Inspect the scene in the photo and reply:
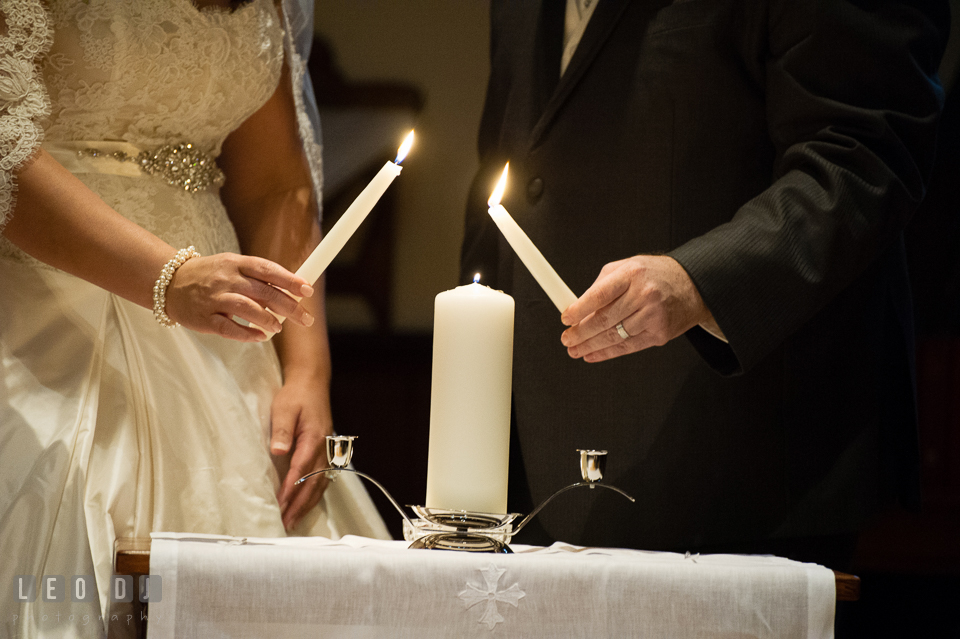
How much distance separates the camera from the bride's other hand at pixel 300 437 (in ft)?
3.23

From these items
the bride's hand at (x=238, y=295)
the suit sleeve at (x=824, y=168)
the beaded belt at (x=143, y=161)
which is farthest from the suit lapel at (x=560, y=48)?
the bride's hand at (x=238, y=295)

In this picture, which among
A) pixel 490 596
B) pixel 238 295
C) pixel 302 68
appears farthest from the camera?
pixel 302 68

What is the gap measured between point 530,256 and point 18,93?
1.87 ft

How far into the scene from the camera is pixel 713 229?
0.99 m

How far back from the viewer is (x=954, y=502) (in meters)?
1.28

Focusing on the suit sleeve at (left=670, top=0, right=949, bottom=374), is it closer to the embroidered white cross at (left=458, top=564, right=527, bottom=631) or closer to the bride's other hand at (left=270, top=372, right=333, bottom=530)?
the embroidered white cross at (left=458, top=564, right=527, bottom=631)

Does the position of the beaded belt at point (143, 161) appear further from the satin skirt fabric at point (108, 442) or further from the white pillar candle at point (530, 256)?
the white pillar candle at point (530, 256)

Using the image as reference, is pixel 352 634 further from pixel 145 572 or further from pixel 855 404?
pixel 855 404

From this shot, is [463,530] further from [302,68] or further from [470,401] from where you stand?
[302,68]

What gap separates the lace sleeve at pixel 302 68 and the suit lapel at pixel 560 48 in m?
0.34

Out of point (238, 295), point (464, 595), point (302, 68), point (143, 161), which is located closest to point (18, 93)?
point (143, 161)

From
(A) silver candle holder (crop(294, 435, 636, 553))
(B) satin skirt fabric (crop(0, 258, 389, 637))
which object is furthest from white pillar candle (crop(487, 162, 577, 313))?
(B) satin skirt fabric (crop(0, 258, 389, 637))

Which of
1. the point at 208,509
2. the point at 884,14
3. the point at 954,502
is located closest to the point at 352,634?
the point at 208,509

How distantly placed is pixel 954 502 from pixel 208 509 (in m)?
1.17
